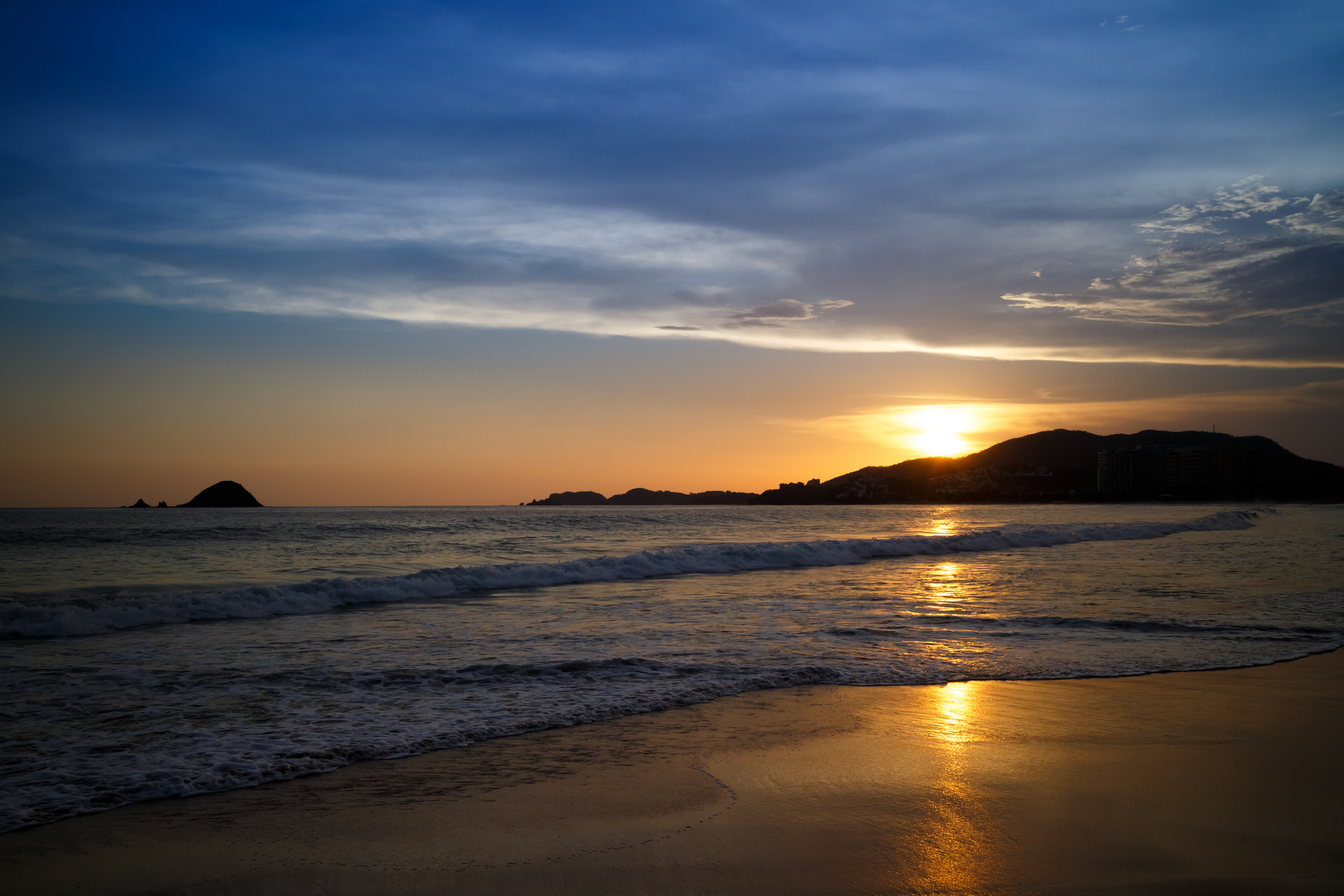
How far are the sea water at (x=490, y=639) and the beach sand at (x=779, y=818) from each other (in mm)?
780

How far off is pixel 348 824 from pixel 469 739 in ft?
5.98

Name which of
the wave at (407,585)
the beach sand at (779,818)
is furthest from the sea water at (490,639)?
the beach sand at (779,818)

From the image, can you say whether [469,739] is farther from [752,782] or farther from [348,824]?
[752,782]

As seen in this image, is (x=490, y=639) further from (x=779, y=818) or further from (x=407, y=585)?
(x=779, y=818)

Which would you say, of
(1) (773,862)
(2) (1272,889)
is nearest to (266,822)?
(1) (773,862)

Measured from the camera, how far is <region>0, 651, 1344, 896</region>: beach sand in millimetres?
3988

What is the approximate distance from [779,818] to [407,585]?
14.5m

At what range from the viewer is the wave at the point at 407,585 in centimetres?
1235

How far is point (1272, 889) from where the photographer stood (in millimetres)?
Result: 3820

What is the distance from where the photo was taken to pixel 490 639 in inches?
446

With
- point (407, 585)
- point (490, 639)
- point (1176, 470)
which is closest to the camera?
point (490, 639)

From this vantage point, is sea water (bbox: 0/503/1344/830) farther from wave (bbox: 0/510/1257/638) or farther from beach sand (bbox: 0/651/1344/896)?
beach sand (bbox: 0/651/1344/896)

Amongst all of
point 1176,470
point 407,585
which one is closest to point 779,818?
point 407,585

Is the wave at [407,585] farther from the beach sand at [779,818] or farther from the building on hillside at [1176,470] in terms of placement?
the building on hillside at [1176,470]
